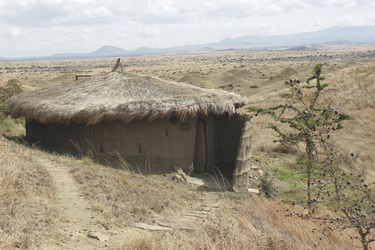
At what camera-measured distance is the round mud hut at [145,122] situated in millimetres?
8523

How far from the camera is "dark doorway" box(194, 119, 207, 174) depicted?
951 centimetres

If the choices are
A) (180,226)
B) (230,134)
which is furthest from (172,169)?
(180,226)

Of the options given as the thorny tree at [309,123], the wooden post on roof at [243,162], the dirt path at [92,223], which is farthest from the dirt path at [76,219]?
the wooden post on roof at [243,162]

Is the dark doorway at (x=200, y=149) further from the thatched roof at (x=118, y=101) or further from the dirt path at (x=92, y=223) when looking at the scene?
the dirt path at (x=92, y=223)

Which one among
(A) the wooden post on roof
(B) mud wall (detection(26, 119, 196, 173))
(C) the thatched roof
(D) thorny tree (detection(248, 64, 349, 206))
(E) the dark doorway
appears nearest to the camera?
(D) thorny tree (detection(248, 64, 349, 206))

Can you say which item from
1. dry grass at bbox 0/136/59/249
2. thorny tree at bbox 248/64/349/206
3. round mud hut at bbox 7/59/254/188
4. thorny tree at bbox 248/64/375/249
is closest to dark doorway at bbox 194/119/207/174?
round mud hut at bbox 7/59/254/188

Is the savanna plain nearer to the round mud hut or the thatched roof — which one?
the round mud hut

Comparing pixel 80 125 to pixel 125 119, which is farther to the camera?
pixel 80 125

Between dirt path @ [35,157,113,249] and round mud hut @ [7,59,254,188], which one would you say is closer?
dirt path @ [35,157,113,249]

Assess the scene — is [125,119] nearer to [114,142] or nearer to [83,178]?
[114,142]

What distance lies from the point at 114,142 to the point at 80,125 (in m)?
1.07

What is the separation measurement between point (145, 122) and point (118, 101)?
0.78 metres

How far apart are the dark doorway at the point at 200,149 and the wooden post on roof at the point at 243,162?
133 cm

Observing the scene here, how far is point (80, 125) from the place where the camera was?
30.3 feet
